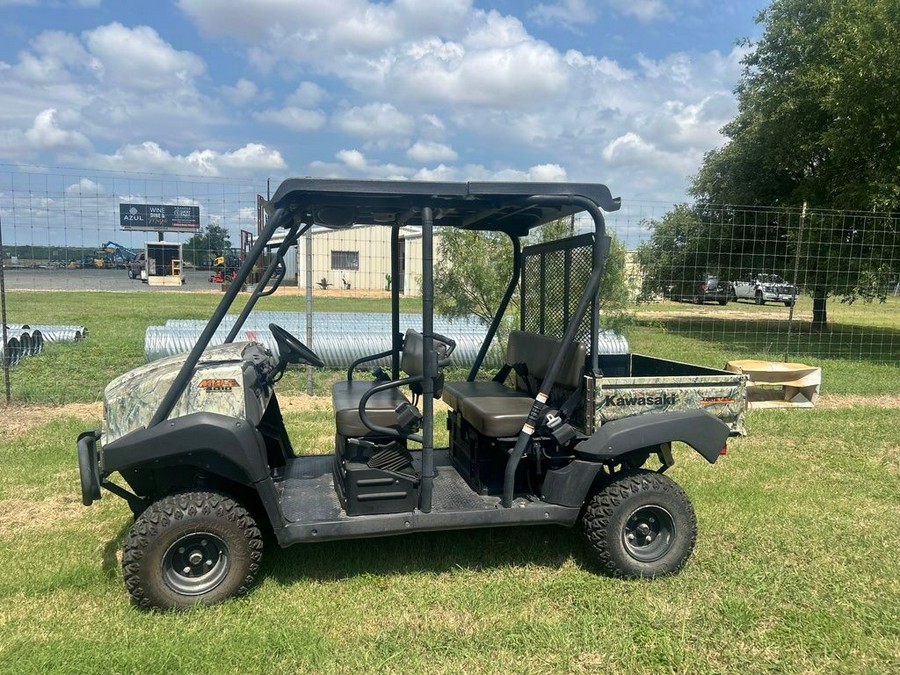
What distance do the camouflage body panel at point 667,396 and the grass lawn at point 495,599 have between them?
2.80 ft

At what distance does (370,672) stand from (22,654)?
1454 millimetres

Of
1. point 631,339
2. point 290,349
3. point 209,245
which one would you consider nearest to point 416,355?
point 290,349

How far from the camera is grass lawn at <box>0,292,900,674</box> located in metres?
2.85

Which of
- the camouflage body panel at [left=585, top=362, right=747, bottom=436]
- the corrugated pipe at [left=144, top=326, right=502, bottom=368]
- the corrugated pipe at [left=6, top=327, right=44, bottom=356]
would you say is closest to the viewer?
the camouflage body panel at [left=585, top=362, right=747, bottom=436]

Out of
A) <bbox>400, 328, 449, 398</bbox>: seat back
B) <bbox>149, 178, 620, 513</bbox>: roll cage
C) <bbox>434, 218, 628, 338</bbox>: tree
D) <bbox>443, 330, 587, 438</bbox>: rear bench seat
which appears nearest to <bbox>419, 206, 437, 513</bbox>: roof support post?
<bbox>149, 178, 620, 513</bbox>: roll cage

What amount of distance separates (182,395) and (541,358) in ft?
6.67

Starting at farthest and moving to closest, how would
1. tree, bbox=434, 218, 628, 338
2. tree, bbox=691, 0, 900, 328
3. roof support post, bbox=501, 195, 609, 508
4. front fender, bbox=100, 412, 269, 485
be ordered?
tree, bbox=691, 0, 900, 328, tree, bbox=434, 218, 628, 338, roof support post, bbox=501, 195, 609, 508, front fender, bbox=100, 412, 269, 485

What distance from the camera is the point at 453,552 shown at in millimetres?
3852

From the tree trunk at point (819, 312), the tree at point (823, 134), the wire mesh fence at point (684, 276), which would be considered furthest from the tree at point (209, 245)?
the tree trunk at point (819, 312)

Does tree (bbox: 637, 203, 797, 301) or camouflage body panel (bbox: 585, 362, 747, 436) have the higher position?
tree (bbox: 637, 203, 797, 301)

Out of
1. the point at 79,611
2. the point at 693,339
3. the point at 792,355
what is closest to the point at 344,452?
the point at 79,611

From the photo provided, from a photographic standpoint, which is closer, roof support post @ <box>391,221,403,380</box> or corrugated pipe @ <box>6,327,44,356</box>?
roof support post @ <box>391,221,403,380</box>

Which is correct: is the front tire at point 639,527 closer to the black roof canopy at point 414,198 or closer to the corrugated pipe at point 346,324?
the black roof canopy at point 414,198

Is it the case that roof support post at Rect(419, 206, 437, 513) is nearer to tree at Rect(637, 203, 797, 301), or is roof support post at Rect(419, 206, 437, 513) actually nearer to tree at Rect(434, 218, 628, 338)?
tree at Rect(434, 218, 628, 338)
